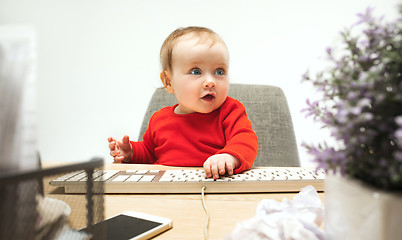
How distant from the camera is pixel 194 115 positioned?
1100 millimetres

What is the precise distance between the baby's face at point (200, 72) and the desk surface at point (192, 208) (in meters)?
0.44

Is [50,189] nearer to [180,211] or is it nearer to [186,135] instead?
[180,211]

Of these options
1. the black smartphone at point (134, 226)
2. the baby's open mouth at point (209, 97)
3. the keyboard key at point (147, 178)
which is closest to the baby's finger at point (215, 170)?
the keyboard key at point (147, 178)

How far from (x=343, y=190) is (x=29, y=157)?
0.27 m

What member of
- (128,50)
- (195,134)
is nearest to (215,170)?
(195,134)

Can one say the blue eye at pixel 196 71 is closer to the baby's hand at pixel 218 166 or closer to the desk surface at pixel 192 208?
the baby's hand at pixel 218 166

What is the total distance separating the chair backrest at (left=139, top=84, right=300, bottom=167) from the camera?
136 centimetres

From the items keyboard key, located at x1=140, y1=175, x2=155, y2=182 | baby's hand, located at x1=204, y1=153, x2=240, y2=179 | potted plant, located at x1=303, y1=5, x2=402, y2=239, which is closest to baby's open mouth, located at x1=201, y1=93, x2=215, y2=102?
baby's hand, located at x1=204, y1=153, x2=240, y2=179

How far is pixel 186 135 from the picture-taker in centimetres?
109

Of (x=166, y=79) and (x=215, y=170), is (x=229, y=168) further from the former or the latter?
(x=166, y=79)

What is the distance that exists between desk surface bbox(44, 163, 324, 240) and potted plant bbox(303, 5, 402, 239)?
194 mm

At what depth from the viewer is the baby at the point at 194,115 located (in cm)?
97

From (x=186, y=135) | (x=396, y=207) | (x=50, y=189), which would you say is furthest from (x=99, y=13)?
(x=396, y=207)

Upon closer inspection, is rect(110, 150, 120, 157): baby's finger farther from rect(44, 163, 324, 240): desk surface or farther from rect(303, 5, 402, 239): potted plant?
rect(303, 5, 402, 239): potted plant
